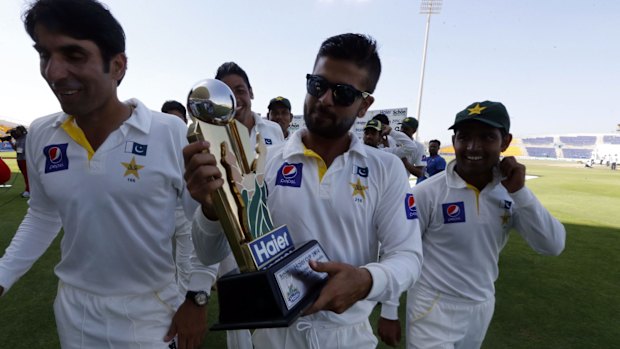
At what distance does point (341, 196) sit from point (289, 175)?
0.21 metres

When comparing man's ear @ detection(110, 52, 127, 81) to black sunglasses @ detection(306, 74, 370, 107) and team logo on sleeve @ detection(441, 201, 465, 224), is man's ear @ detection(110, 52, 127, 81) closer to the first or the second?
black sunglasses @ detection(306, 74, 370, 107)

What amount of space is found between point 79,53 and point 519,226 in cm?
215

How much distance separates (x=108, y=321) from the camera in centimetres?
130

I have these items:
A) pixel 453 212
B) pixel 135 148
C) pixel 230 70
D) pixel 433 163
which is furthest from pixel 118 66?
pixel 433 163

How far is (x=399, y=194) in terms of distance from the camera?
1.32 meters

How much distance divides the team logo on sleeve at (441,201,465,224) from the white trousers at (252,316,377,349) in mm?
913

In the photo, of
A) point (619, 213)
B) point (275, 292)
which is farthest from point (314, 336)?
point (619, 213)

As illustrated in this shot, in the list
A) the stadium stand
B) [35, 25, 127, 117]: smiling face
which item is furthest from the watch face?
the stadium stand

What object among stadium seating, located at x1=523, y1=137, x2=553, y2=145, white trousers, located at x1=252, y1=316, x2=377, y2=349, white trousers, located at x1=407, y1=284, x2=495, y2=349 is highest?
white trousers, located at x1=252, y1=316, x2=377, y2=349

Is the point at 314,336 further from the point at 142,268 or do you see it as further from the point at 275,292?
the point at 142,268

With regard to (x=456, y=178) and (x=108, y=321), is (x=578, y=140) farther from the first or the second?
(x=108, y=321)

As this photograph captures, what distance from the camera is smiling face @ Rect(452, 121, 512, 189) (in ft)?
6.20

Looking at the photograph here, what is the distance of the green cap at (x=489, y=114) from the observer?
185 cm

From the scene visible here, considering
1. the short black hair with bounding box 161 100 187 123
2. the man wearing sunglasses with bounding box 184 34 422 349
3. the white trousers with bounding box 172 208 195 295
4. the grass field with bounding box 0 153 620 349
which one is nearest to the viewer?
the man wearing sunglasses with bounding box 184 34 422 349
